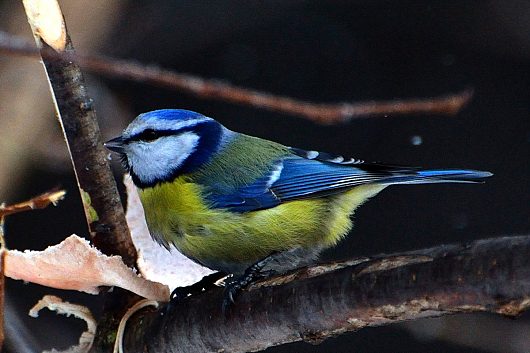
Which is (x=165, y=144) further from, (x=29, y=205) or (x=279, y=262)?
(x=29, y=205)

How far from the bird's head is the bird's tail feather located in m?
0.36

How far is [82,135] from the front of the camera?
1.24 m

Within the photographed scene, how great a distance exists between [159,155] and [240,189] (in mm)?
191

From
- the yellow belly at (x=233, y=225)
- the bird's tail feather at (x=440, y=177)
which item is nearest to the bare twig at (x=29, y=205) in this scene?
the yellow belly at (x=233, y=225)

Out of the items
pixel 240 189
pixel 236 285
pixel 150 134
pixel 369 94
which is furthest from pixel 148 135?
pixel 369 94

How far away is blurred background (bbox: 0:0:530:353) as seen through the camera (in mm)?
2408

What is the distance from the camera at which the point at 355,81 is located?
2.54 m

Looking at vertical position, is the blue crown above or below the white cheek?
above

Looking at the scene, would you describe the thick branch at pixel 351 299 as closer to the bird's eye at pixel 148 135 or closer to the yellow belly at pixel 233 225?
the yellow belly at pixel 233 225

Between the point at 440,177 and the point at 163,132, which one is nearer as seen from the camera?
the point at 440,177

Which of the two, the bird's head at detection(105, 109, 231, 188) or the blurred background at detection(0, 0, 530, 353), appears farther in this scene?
the blurred background at detection(0, 0, 530, 353)

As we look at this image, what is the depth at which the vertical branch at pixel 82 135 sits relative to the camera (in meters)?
1.11

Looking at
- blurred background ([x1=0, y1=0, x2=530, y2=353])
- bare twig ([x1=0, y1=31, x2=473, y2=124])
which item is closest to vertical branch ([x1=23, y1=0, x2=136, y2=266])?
bare twig ([x1=0, y1=31, x2=473, y2=124])

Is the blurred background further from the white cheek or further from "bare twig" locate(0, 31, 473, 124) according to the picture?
"bare twig" locate(0, 31, 473, 124)
